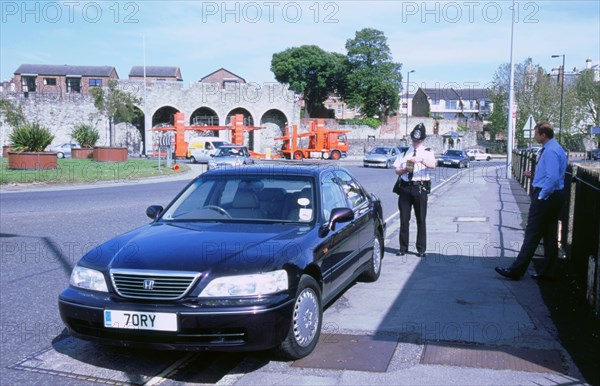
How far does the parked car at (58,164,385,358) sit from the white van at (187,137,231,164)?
3783 centimetres

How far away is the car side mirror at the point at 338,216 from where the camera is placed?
5.21 meters

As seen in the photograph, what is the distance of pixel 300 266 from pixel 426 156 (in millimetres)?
4258

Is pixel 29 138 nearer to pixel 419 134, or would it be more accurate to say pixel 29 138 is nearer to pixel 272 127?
pixel 419 134

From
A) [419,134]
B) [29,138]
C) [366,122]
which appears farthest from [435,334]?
[366,122]

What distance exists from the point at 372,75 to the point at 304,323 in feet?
255

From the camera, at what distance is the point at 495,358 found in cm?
445

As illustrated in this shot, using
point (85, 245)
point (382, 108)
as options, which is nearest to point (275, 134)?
point (382, 108)

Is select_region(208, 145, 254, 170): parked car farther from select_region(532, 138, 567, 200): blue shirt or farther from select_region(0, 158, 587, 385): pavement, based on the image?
select_region(532, 138, 567, 200): blue shirt

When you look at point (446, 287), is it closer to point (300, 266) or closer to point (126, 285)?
point (300, 266)

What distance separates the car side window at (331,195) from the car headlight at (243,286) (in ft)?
4.48

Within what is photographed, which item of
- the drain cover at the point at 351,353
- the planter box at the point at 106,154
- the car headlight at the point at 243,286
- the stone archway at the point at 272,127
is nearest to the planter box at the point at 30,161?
the planter box at the point at 106,154

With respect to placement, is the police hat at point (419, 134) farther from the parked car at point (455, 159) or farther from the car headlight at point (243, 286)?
the parked car at point (455, 159)

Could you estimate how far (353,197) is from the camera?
662 centimetres

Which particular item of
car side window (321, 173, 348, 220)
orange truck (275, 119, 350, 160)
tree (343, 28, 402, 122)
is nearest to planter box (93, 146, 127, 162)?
orange truck (275, 119, 350, 160)
